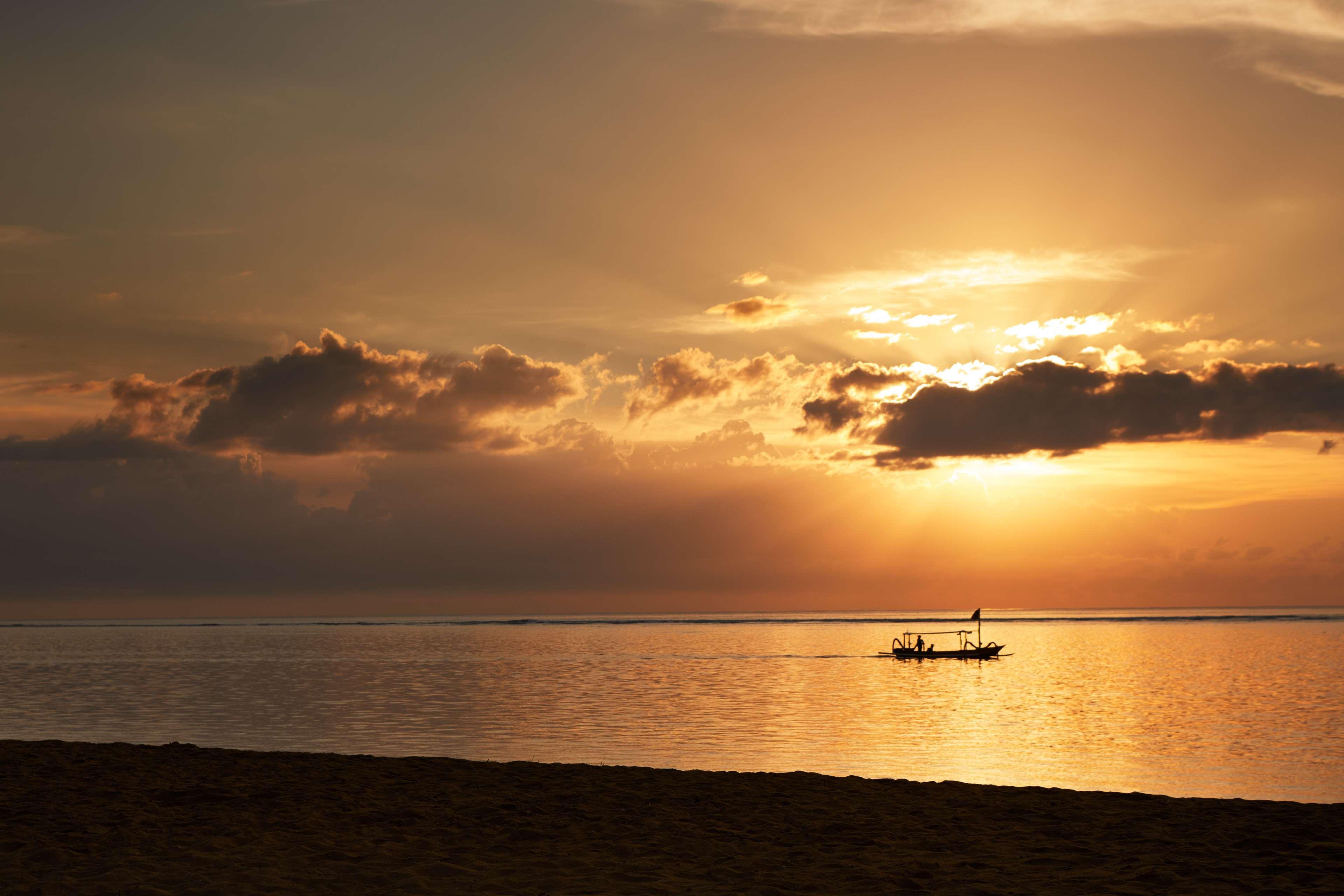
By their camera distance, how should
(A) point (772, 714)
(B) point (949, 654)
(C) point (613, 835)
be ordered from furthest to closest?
(B) point (949, 654), (A) point (772, 714), (C) point (613, 835)

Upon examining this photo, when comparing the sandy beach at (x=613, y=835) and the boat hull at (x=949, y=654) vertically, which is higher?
the sandy beach at (x=613, y=835)

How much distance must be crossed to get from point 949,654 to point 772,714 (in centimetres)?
7526

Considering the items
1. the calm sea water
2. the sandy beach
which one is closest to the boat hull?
the calm sea water

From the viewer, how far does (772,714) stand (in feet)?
164

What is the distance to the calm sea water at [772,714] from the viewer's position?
3388cm

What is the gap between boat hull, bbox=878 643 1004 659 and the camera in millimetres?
118375

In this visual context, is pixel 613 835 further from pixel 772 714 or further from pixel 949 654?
pixel 949 654

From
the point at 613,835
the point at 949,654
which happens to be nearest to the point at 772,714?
the point at 613,835

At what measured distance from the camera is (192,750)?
93.7ft

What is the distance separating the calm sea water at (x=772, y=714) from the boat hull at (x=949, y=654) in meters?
8.56

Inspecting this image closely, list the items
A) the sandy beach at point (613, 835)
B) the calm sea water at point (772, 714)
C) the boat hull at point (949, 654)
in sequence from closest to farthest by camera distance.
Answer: the sandy beach at point (613, 835)
the calm sea water at point (772, 714)
the boat hull at point (949, 654)

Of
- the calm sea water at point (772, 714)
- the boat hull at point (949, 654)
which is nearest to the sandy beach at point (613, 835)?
the calm sea water at point (772, 714)

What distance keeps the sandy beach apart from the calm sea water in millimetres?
9035

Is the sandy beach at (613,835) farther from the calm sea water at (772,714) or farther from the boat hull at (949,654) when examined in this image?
the boat hull at (949,654)
